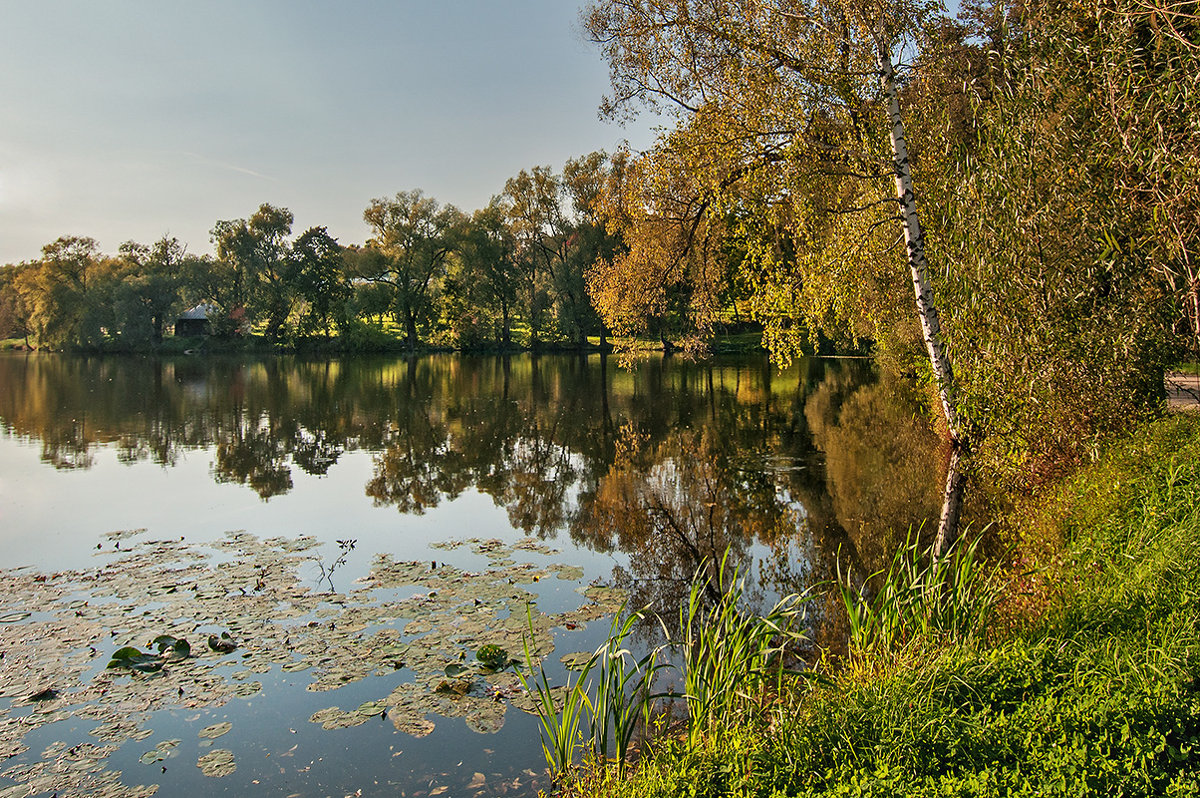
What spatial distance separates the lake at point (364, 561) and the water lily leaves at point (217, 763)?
0.02 metres

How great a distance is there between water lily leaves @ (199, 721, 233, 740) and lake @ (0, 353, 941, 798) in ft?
0.08

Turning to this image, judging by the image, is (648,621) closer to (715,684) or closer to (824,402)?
(715,684)

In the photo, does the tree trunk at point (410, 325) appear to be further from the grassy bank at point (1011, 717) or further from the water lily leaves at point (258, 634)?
the grassy bank at point (1011, 717)

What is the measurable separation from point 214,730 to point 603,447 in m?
14.5

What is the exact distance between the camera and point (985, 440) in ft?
35.7

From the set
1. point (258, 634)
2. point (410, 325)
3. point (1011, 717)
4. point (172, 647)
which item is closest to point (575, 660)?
point (258, 634)

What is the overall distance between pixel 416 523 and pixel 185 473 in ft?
25.0

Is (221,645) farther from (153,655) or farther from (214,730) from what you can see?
(214,730)

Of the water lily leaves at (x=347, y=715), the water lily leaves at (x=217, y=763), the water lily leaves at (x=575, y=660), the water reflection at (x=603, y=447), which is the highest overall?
the water reflection at (x=603, y=447)

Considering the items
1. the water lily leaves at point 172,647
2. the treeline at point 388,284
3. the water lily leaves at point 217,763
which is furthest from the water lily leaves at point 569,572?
the treeline at point 388,284

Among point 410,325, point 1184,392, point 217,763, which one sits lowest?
point 217,763

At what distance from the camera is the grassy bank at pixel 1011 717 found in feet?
13.0

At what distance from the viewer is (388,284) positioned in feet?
234

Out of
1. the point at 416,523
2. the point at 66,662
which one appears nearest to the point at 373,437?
the point at 416,523
